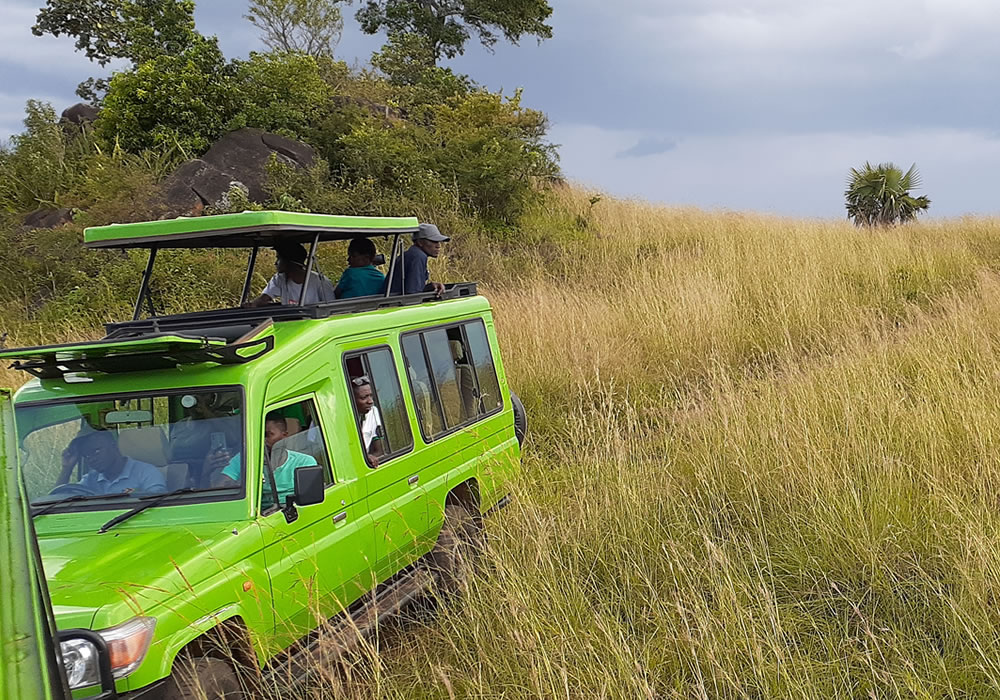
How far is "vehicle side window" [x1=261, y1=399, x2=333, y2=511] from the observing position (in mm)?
4102

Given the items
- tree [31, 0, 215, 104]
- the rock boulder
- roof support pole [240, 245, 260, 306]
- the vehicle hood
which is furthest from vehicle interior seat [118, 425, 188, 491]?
tree [31, 0, 215, 104]

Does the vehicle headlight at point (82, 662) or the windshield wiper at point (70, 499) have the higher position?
the windshield wiper at point (70, 499)

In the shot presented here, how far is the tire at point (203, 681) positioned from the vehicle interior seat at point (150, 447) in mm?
1001

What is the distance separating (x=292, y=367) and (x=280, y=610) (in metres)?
1.22

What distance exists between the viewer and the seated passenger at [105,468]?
4.12 meters

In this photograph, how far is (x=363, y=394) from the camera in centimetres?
501

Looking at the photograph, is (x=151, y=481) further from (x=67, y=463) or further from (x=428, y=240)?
(x=428, y=240)

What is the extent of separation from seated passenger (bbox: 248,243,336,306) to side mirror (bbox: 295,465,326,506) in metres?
2.84

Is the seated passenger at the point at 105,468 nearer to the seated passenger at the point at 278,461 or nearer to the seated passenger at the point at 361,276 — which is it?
the seated passenger at the point at 278,461

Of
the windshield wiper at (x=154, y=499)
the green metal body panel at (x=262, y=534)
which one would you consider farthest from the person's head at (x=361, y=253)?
the windshield wiper at (x=154, y=499)

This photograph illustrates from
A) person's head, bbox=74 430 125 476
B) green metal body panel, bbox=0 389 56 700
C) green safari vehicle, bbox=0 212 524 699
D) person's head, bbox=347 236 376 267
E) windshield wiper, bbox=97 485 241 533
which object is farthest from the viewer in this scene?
person's head, bbox=347 236 376 267

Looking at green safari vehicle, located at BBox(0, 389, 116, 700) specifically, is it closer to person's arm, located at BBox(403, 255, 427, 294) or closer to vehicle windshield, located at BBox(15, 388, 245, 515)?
vehicle windshield, located at BBox(15, 388, 245, 515)

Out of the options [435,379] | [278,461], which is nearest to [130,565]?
[278,461]

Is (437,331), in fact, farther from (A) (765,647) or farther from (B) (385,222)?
(A) (765,647)
